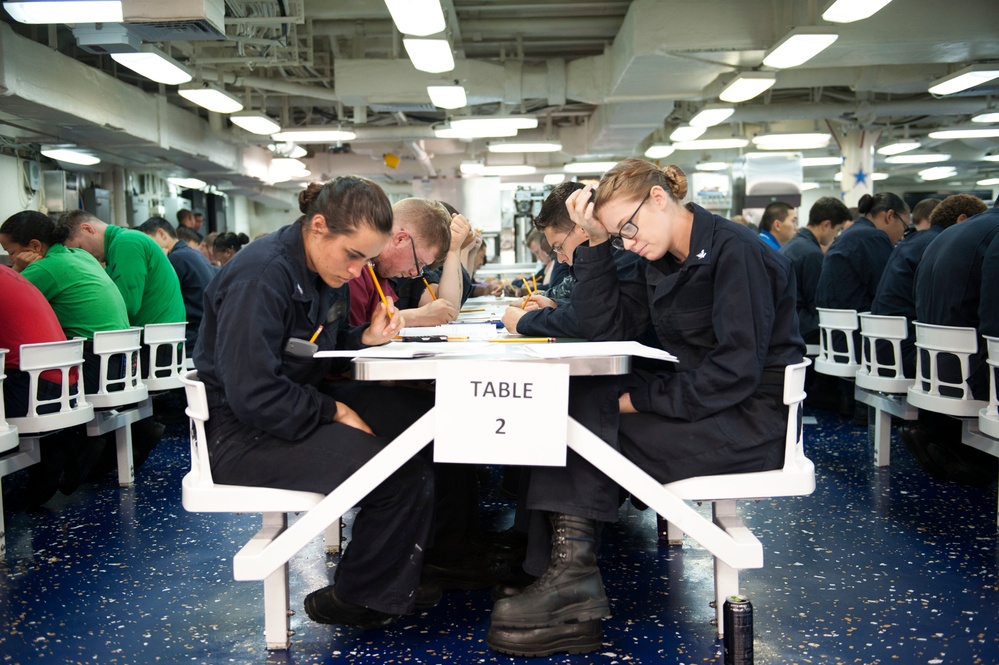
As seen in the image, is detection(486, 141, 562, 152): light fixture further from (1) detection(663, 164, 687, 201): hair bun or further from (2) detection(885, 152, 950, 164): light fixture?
(1) detection(663, 164, 687, 201): hair bun

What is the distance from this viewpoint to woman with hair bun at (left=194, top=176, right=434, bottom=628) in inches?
85.4

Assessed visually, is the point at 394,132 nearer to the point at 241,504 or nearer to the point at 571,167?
the point at 571,167

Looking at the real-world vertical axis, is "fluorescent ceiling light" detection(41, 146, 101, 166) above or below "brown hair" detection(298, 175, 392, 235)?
above

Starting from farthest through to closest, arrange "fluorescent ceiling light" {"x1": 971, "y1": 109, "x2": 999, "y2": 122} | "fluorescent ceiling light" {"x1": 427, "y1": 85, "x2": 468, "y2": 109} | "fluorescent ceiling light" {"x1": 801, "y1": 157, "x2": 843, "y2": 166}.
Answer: "fluorescent ceiling light" {"x1": 801, "y1": 157, "x2": 843, "y2": 166} → "fluorescent ceiling light" {"x1": 971, "y1": 109, "x2": 999, "y2": 122} → "fluorescent ceiling light" {"x1": 427, "y1": 85, "x2": 468, "y2": 109}

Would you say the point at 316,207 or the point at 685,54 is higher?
the point at 685,54

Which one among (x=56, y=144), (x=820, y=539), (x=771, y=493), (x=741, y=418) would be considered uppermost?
(x=56, y=144)

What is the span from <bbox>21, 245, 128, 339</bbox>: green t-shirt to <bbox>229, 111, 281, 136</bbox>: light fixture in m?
5.17

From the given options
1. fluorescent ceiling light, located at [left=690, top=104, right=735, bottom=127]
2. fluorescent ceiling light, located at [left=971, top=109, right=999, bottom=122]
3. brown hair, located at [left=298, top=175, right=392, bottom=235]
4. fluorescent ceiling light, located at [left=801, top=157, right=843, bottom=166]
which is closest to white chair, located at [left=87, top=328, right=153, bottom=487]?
brown hair, located at [left=298, top=175, right=392, bottom=235]

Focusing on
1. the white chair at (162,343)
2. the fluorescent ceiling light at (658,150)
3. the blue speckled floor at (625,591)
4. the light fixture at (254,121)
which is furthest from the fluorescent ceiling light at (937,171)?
the white chair at (162,343)

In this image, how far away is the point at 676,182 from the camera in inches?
98.2

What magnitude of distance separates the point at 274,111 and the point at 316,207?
1151cm

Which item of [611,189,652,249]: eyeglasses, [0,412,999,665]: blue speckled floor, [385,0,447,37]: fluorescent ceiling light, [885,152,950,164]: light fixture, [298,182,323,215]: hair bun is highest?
[885,152,950,164]: light fixture

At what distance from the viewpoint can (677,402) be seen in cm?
233

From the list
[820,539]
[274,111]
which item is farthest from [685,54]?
[274,111]
